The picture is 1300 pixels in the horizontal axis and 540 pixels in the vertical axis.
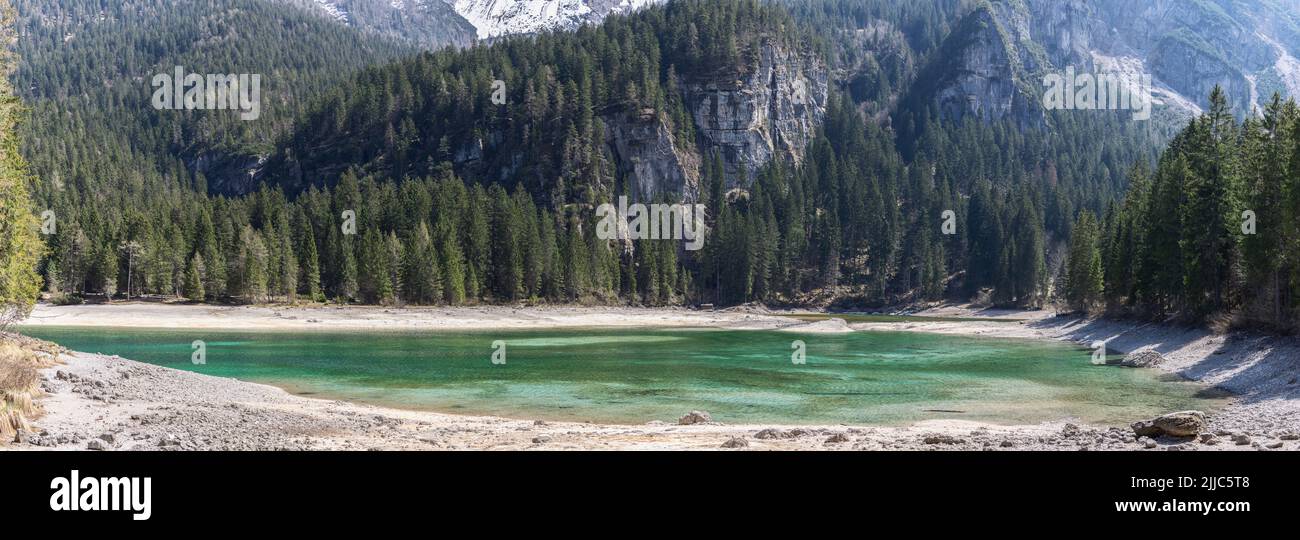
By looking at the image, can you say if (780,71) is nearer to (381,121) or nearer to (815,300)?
(815,300)

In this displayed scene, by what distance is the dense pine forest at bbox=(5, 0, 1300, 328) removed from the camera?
59188mm

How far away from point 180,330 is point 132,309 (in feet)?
55.0

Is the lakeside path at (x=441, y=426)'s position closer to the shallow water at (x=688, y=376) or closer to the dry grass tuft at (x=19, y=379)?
the dry grass tuft at (x=19, y=379)

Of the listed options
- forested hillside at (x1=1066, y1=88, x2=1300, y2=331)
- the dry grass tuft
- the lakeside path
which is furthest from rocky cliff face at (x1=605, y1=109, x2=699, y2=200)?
the dry grass tuft

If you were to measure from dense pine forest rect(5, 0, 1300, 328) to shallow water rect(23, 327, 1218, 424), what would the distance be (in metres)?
13.2

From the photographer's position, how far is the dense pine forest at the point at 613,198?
59188 mm

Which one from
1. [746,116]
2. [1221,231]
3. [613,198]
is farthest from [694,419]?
[746,116]

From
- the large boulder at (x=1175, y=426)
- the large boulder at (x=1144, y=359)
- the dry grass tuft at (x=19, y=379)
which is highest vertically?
the dry grass tuft at (x=19, y=379)

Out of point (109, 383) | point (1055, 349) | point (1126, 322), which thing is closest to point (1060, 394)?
point (1055, 349)

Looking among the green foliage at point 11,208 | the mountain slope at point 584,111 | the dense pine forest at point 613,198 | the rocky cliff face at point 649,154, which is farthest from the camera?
the mountain slope at point 584,111

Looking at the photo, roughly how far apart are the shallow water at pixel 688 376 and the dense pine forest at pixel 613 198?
1321 cm

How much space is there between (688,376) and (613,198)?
4364 inches

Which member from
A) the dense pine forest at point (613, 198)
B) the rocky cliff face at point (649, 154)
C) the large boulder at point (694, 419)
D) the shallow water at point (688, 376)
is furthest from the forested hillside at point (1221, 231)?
the rocky cliff face at point (649, 154)

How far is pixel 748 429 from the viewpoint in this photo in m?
22.3
